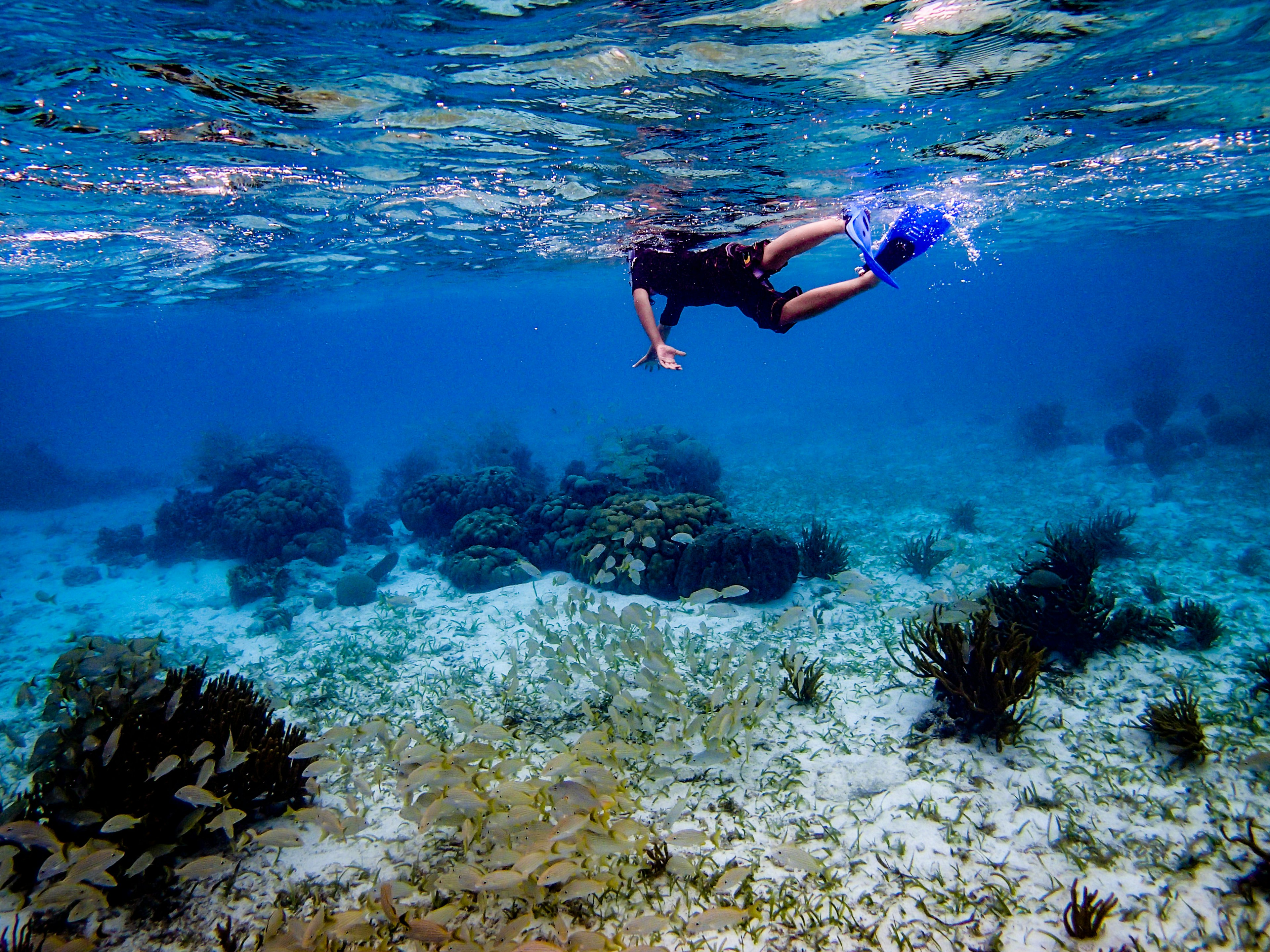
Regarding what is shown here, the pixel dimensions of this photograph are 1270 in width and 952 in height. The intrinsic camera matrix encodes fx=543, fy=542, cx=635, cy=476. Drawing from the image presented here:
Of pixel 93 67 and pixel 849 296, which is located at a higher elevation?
pixel 93 67

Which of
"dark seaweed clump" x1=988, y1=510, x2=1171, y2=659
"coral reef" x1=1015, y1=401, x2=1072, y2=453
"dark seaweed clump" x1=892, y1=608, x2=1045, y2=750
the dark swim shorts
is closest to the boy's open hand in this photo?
the dark swim shorts

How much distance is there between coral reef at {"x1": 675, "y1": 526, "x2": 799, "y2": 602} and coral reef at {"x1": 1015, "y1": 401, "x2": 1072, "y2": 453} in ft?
63.5

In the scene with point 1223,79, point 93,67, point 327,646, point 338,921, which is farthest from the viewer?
point 1223,79

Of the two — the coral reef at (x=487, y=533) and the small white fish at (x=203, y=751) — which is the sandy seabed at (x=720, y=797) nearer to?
the small white fish at (x=203, y=751)

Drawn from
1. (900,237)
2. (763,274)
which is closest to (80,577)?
(763,274)

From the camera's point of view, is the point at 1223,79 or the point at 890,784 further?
the point at 1223,79

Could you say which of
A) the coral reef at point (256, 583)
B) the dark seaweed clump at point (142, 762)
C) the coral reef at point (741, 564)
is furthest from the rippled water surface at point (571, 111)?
the coral reef at point (256, 583)

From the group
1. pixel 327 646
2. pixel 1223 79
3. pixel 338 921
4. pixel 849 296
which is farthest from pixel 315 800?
pixel 1223 79

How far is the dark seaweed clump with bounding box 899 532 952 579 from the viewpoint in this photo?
10398mm

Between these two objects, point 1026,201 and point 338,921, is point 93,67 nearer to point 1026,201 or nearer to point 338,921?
point 338,921

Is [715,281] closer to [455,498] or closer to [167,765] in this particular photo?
[167,765]

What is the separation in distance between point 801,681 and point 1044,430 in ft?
78.5

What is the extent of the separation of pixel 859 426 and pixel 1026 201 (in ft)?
50.4

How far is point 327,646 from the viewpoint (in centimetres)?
925
